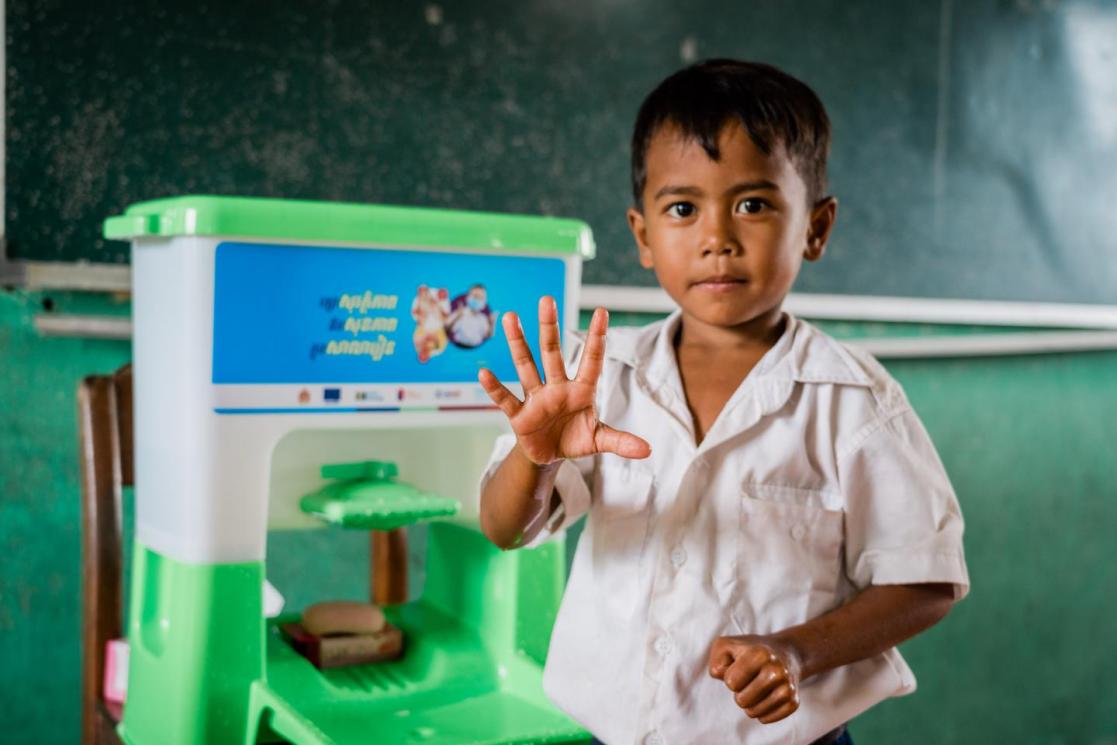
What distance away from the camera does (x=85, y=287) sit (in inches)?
53.1

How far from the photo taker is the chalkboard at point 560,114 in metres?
1.33

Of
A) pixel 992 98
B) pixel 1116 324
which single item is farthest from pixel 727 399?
pixel 1116 324

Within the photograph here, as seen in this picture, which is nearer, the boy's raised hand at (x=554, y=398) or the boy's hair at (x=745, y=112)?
the boy's raised hand at (x=554, y=398)

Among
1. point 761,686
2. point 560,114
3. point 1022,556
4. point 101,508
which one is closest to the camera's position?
point 761,686

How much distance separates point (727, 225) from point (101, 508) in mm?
730

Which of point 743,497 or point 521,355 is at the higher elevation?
point 521,355

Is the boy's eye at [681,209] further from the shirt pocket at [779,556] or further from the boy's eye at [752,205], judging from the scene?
the shirt pocket at [779,556]

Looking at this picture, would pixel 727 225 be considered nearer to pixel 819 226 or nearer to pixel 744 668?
pixel 819 226

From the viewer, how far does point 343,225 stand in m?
0.94

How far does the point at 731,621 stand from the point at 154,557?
20.2 inches

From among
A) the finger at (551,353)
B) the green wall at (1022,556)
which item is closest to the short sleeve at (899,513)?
the finger at (551,353)

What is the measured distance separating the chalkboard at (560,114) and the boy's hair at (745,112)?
0.68 meters

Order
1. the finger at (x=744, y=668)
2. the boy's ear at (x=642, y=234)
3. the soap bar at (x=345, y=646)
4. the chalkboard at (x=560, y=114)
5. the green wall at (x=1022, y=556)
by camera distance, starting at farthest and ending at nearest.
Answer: the green wall at (x=1022, y=556)
the chalkboard at (x=560, y=114)
the soap bar at (x=345, y=646)
the boy's ear at (x=642, y=234)
the finger at (x=744, y=668)

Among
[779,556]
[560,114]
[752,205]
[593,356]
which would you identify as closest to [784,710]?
[779,556]
